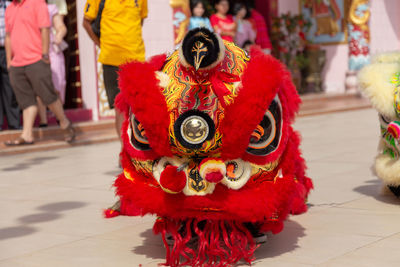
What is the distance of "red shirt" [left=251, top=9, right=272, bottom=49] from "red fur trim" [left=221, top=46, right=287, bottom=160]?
10.7m

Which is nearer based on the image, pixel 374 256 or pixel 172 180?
pixel 172 180

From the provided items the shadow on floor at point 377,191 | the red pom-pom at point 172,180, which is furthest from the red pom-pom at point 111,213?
the shadow on floor at point 377,191

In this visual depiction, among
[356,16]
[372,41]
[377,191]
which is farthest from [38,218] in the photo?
[372,41]

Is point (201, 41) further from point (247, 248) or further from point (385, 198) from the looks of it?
point (385, 198)

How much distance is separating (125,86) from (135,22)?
274 cm

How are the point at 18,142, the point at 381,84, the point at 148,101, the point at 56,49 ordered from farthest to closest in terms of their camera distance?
the point at 56,49 → the point at 18,142 → the point at 381,84 → the point at 148,101

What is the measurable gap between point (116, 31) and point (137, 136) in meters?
2.67

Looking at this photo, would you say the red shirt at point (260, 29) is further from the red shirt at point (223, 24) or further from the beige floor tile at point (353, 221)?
the beige floor tile at point (353, 221)

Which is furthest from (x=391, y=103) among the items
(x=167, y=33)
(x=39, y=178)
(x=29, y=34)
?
(x=167, y=33)

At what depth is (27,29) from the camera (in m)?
8.41

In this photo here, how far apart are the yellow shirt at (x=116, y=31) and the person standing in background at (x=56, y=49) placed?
3943mm

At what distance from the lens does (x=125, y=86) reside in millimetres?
3760

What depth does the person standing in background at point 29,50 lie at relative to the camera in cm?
840

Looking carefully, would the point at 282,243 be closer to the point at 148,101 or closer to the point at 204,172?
the point at 204,172
